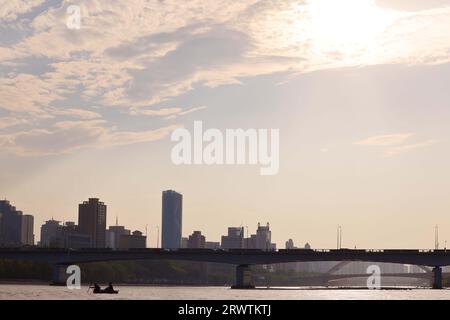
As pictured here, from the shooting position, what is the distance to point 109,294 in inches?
6368
